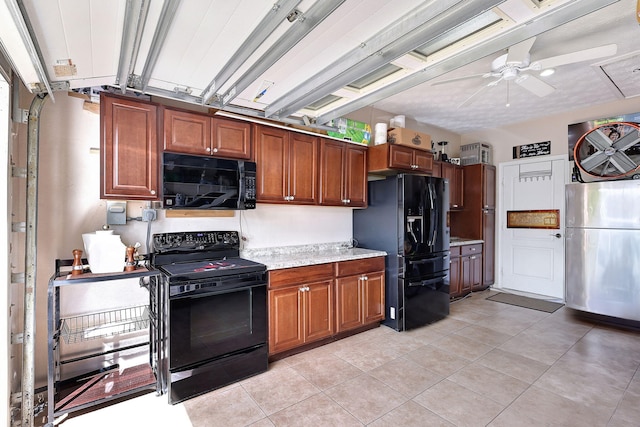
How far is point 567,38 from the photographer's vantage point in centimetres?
248

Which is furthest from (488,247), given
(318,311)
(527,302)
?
(318,311)

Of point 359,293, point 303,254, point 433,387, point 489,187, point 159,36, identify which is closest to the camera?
point 159,36

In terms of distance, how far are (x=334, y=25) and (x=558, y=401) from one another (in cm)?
288

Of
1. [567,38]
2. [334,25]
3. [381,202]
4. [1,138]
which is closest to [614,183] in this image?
[567,38]

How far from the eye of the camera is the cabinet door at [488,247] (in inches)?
197

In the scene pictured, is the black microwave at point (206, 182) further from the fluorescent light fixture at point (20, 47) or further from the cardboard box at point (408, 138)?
the cardboard box at point (408, 138)

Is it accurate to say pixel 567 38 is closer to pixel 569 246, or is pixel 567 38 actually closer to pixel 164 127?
pixel 569 246

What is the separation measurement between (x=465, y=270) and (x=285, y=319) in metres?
3.28

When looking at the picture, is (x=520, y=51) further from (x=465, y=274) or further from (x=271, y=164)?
(x=465, y=274)

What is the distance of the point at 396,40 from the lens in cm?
156

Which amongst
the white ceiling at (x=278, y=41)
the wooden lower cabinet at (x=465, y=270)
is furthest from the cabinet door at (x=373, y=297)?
the white ceiling at (x=278, y=41)

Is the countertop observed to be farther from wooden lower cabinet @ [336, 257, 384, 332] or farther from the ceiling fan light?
the ceiling fan light

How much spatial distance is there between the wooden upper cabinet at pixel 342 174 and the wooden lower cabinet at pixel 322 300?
730 millimetres

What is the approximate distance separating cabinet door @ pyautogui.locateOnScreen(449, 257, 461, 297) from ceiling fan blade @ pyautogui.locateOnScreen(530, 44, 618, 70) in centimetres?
273
